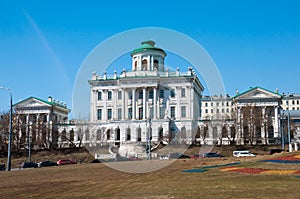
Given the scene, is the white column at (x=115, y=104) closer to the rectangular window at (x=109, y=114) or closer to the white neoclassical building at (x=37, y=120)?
the rectangular window at (x=109, y=114)

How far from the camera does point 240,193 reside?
18406 mm

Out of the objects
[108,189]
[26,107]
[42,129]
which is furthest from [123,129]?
[108,189]

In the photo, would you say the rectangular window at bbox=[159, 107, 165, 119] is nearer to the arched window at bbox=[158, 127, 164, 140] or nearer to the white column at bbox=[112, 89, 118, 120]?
the arched window at bbox=[158, 127, 164, 140]

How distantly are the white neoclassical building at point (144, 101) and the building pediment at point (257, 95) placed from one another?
469 inches

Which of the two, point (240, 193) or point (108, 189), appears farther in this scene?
point (108, 189)

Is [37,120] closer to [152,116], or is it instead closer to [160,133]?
[152,116]

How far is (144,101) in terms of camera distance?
100m

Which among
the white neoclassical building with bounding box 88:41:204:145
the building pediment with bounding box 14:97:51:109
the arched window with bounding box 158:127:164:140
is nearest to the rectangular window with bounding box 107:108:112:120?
the white neoclassical building with bounding box 88:41:204:145

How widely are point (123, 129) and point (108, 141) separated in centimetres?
500

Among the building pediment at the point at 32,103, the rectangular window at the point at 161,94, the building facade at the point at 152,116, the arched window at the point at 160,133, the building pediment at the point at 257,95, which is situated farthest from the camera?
the building pediment at the point at 32,103

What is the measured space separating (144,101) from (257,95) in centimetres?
2895

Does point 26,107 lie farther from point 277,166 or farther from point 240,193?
point 240,193

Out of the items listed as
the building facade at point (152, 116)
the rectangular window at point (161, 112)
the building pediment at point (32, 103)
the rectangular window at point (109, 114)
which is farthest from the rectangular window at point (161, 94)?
the building pediment at point (32, 103)

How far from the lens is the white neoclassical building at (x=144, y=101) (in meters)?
96.8
